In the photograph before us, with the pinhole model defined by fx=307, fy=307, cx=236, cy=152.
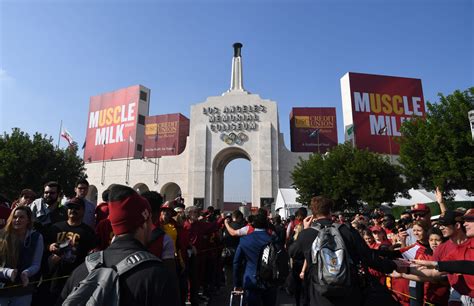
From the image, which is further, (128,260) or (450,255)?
(450,255)

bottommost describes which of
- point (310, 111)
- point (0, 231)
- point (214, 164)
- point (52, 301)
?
point (52, 301)

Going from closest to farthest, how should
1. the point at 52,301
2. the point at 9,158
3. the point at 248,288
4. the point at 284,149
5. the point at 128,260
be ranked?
1. the point at 128,260
2. the point at 52,301
3. the point at 248,288
4. the point at 9,158
5. the point at 284,149

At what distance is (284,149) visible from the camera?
39.8 m

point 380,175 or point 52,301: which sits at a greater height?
point 380,175

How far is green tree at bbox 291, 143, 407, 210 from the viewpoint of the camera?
26.3 meters

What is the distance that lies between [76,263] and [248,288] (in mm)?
2287

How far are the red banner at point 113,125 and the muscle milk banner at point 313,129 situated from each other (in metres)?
→ 23.4

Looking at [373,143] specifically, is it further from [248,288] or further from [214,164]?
[248,288]

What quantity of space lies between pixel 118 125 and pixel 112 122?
56.0 inches

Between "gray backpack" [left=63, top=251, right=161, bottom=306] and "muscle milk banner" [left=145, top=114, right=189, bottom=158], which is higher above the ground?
"muscle milk banner" [left=145, top=114, right=189, bottom=158]

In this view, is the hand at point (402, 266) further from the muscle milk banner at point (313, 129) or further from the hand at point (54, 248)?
the muscle milk banner at point (313, 129)

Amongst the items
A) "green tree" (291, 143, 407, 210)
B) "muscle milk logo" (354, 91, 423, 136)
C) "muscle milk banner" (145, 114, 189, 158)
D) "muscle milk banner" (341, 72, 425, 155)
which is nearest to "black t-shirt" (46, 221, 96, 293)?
"green tree" (291, 143, 407, 210)

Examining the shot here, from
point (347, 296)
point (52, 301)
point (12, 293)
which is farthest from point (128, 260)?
point (52, 301)

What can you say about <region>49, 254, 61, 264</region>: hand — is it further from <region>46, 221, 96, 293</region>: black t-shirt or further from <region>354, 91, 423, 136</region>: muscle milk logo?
<region>354, 91, 423, 136</region>: muscle milk logo
